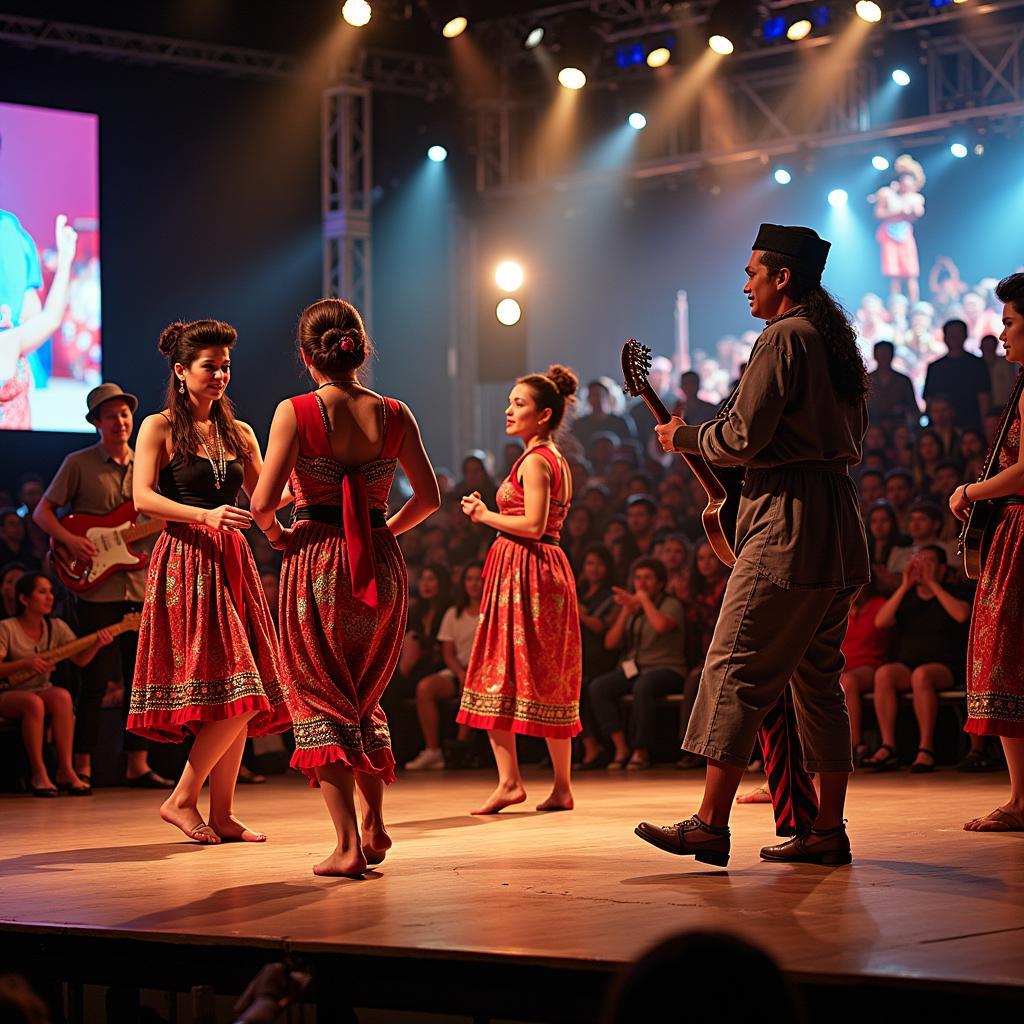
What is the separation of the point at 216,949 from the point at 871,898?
1412 mm

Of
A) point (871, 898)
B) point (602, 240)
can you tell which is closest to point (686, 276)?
point (602, 240)

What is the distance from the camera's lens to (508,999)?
9.47ft

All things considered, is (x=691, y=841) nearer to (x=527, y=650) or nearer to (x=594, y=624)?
(x=527, y=650)

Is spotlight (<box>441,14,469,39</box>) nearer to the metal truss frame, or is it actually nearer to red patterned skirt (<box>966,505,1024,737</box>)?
the metal truss frame

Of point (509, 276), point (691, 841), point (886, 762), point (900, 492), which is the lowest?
point (886, 762)

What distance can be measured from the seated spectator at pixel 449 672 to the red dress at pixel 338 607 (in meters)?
4.18

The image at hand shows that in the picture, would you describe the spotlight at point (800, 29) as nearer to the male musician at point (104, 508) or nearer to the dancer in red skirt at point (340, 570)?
the male musician at point (104, 508)

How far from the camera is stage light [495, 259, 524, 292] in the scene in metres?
12.9

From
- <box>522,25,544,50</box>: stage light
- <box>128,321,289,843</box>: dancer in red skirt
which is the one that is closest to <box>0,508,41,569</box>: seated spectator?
<box>128,321,289,843</box>: dancer in red skirt

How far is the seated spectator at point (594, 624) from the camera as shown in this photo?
8.20 m

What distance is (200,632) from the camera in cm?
482

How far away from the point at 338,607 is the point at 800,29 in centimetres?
820

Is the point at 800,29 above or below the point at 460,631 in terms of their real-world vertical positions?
above

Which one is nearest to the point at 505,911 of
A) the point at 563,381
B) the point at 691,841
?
the point at 691,841
